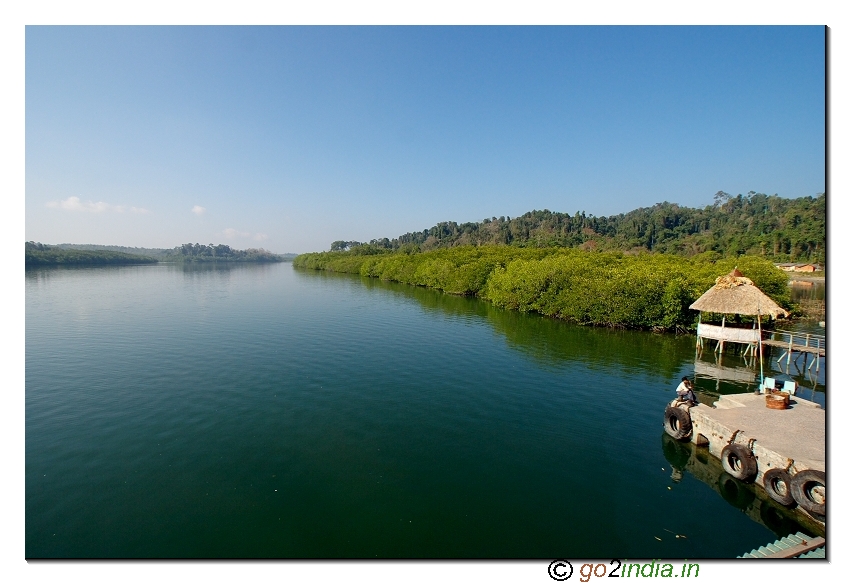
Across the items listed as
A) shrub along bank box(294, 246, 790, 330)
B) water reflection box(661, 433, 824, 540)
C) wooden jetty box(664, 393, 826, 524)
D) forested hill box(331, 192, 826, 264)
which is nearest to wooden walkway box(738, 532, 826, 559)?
water reflection box(661, 433, 824, 540)

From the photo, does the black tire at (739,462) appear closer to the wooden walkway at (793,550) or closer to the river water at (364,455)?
the river water at (364,455)

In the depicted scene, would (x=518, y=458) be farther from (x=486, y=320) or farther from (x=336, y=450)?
(x=486, y=320)

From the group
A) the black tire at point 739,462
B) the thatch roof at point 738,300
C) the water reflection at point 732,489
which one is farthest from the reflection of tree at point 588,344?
the black tire at point 739,462

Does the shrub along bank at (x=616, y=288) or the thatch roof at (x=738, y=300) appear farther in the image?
the shrub along bank at (x=616, y=288)

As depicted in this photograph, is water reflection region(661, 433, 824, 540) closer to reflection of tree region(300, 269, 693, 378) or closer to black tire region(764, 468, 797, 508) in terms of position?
black tire region(764, 468, 797, 508)

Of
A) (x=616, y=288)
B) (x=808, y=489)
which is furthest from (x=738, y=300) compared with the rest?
(x=808, y=489)
